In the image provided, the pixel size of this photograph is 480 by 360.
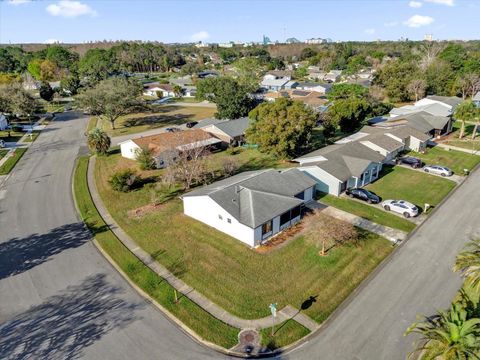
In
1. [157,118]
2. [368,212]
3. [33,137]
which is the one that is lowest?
[368,212]

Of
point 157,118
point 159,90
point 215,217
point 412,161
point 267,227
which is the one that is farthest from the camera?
point 159,90

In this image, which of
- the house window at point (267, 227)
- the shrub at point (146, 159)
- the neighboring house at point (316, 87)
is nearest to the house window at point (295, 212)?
the house window at point (267, 227)

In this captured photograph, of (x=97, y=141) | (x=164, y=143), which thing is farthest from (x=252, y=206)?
(x=97, y=141)

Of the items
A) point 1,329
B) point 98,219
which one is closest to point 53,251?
point 98,219

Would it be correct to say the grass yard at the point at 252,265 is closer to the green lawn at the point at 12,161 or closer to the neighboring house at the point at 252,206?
the neighboring house at the point at 252,206

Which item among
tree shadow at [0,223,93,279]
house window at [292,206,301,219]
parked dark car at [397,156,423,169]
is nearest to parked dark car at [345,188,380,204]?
house window at [292,206,301,219]

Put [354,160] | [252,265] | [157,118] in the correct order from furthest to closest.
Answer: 1. [157,118]
2. [354,160]
3. [252,265]

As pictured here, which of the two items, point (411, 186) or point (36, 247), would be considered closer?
point (36, 247)

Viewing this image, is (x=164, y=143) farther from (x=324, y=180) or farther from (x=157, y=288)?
(x=157, y=288)
